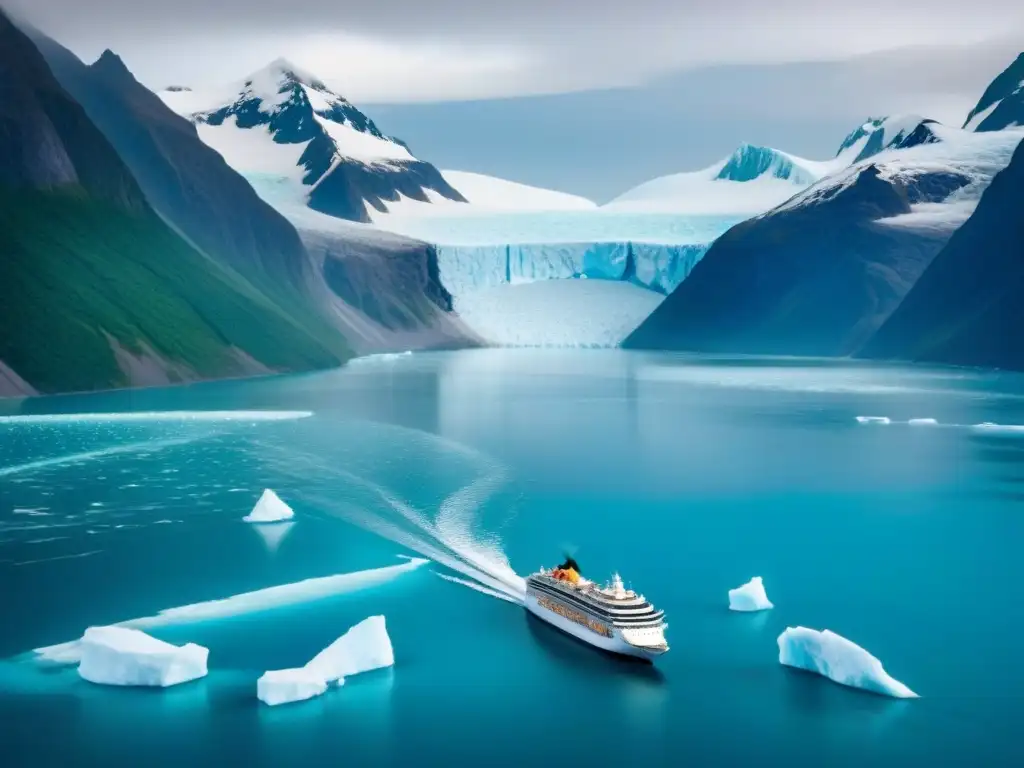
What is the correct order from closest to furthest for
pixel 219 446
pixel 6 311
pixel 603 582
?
1. pixel 603 582
2. pixel 219 446
3. pixel 6 311

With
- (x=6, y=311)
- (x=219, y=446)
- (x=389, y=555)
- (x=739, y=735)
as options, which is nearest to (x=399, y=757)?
(x=739, y=735)

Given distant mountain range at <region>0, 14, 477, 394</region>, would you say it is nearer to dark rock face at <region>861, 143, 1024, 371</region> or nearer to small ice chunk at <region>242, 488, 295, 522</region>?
small ice chunk at <region>242, 488, 295, 522</region>

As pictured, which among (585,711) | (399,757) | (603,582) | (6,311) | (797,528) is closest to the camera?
(399,757)

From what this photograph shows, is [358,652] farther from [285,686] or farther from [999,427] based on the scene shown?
[999,427]

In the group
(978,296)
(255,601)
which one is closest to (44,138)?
(255,601)

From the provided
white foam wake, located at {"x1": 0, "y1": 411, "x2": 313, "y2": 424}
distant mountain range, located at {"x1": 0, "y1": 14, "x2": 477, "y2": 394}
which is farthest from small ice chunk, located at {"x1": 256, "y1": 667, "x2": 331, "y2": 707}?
distant mountain range, located at {"x1": 0, "y1": 14, "x2": 477, "y2": 394}

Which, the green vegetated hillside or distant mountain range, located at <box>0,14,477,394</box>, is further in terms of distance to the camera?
distant mountain range, located at <box>0,14,477,394</box>

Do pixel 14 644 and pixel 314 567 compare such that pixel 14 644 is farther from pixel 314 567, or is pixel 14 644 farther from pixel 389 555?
pixel 389 555
